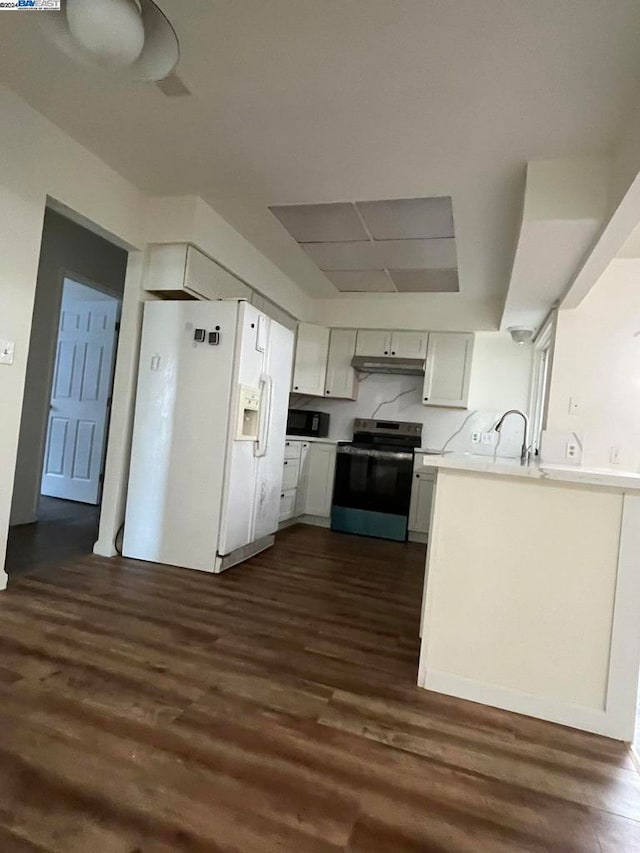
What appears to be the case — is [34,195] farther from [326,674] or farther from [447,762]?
[447,762]

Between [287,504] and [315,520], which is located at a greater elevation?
[287,504]

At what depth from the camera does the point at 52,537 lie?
3779 mm

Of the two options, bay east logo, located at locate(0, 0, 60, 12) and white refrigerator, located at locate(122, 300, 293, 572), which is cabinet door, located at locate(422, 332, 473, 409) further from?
bay east logo, located at locate(0, 0, 60, 12)

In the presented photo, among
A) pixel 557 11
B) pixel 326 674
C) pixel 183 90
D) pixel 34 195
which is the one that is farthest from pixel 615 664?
pixel 34 195

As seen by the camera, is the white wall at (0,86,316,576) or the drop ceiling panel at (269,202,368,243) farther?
the drop ceiling panel at (269,202,368,243)

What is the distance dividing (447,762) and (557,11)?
2491 millimetres

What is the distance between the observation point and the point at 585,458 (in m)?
3.27

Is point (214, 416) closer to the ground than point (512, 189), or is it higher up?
closer to the ground

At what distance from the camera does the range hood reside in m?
5.20

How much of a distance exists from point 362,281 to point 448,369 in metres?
1.28

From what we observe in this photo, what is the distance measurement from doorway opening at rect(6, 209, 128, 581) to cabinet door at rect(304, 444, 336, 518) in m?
2.09

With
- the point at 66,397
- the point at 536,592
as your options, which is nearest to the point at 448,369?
the point at 536,592

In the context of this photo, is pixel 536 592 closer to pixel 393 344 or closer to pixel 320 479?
pixel 320 479

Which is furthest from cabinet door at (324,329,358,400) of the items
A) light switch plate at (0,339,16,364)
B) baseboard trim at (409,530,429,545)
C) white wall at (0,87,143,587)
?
light switch plate at (0,339,16,364)
